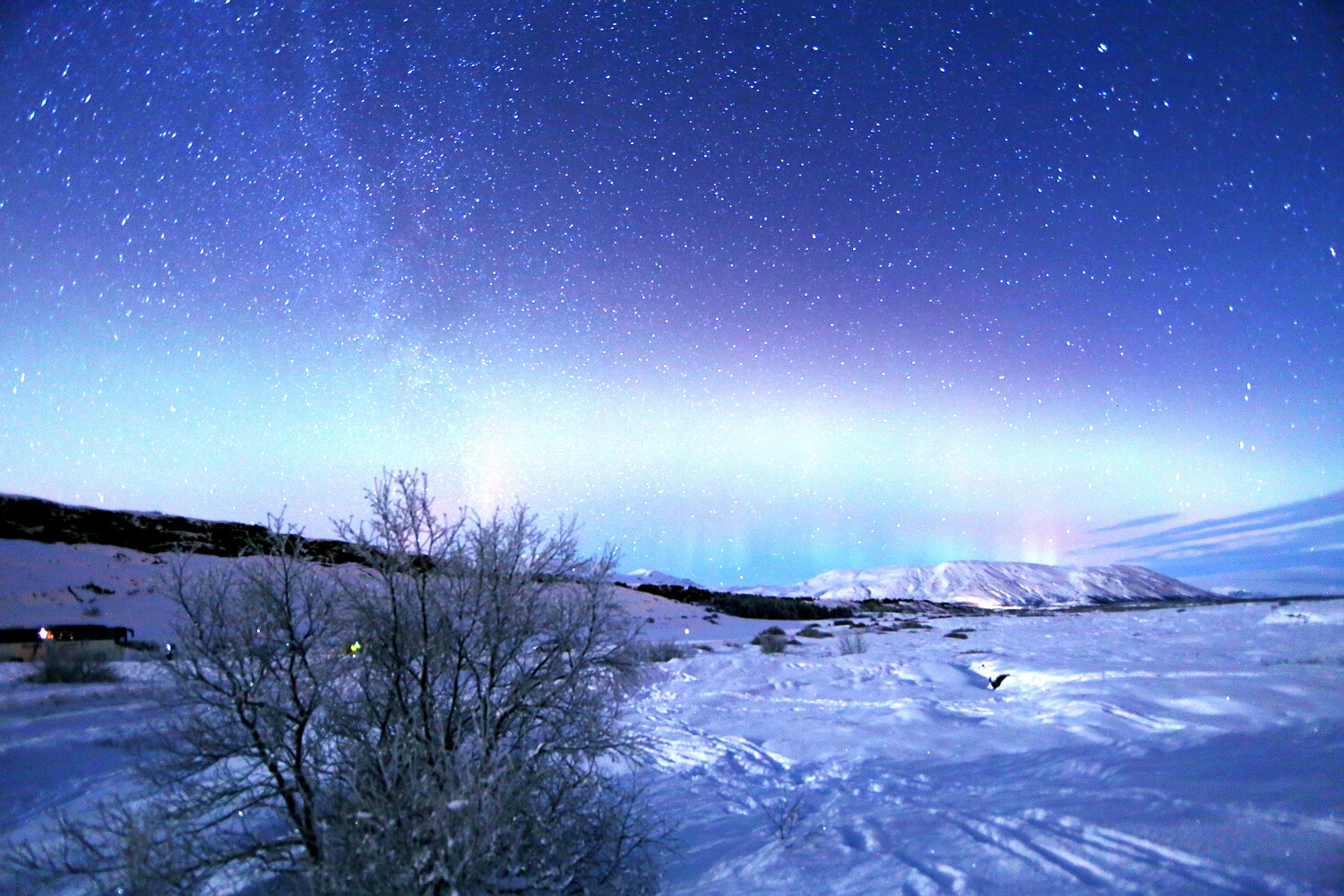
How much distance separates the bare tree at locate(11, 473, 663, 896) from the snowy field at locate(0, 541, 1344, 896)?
0.80 metres

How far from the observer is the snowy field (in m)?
4.75

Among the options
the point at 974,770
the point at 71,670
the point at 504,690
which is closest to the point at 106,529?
the point at 71,670

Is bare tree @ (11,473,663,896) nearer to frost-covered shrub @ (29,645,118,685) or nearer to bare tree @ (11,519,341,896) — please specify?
bare tree @ (11,519,341,896)

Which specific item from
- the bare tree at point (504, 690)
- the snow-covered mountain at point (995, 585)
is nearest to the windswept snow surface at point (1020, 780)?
the bare tree at point (504, 690)

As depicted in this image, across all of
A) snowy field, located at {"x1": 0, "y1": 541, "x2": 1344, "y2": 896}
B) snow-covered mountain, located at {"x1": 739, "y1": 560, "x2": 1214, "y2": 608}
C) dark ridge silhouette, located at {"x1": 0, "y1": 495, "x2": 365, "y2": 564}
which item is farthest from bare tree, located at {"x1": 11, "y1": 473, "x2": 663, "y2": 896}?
snow-covered mountain, located at {"x1": 739, "y1": 560, "x2": 1214, "y2": 608}

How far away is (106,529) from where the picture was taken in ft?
129

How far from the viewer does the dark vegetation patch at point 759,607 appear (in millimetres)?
47781

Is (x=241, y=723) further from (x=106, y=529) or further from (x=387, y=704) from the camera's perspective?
(x=106, y=529)

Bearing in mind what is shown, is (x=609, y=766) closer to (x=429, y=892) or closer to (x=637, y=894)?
(x=637, y=894)

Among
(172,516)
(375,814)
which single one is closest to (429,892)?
(375,814)

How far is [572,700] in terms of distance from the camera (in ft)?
16.5

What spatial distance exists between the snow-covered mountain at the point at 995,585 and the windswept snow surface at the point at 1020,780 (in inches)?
2553

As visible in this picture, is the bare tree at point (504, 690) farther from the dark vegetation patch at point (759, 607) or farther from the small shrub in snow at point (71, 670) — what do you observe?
the dark vegetation patch at point (759, 607)

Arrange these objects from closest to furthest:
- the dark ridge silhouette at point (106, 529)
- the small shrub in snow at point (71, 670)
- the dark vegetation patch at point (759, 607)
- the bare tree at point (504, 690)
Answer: the bare tree at point (504, 690) → the small shrub in snow at point (71, 670) → the dark ridge silhouette at point (106, 529) → the dark vegetation patch at point (759, 607)
